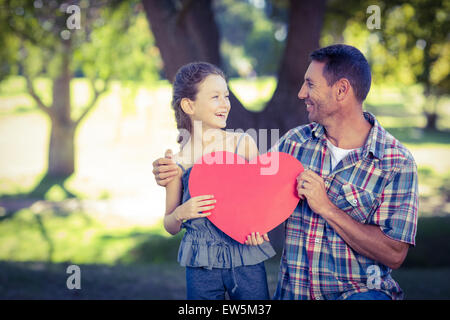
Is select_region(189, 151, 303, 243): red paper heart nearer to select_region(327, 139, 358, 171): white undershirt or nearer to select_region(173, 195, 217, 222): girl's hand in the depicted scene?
select_region(173, 195, 217, 222): girl's hand

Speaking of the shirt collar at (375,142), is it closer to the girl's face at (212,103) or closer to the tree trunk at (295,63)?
the girl's face at (212,103)

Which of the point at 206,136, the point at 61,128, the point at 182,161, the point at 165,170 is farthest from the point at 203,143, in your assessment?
the point at 61,128

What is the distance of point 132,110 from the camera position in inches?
638

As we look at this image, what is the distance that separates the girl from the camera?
216 cm

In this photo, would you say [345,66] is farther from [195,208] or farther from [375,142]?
[195,208]

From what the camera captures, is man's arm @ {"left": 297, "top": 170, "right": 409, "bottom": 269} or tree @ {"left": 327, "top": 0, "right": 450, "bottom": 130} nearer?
man's arm @ {"left": 297, "top": 170, "right": 409, "bottom": 269}

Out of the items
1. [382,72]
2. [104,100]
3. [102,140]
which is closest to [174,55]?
[382,72]

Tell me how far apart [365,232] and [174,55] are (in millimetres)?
3470

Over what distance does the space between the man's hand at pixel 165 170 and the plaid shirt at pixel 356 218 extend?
2.30 ft

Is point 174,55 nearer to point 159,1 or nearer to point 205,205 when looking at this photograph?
point 159,1

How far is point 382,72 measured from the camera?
9094 millimetres

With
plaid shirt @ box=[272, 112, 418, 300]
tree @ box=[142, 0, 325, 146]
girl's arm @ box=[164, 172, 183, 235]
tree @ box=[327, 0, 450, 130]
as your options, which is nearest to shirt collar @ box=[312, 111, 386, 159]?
plaid shirt @ box=[272, 112, 418, 300]

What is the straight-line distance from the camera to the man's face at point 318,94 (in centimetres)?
229

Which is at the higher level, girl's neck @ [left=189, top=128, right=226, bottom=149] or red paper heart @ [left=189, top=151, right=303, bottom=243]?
girl's neck @ [left=189, top=128, right=226, bottom=149]
